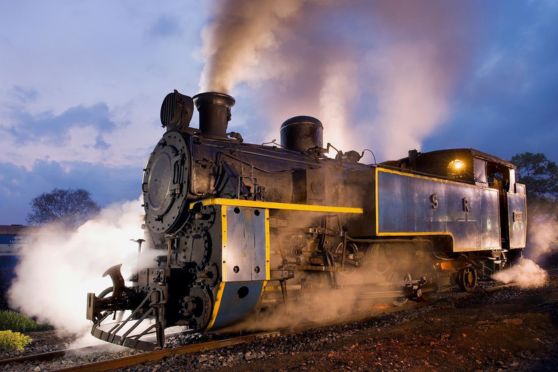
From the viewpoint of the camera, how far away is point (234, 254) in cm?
497

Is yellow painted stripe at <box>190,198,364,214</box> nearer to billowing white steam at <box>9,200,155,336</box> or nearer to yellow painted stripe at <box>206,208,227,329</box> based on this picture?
yellow painted stripe at <box>206,208,227,329</box>

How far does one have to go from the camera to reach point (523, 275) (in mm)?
12562

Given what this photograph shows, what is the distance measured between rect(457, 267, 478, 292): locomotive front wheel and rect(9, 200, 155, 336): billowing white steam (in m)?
6.78

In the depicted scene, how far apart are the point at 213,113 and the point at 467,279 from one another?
6999 millimetres

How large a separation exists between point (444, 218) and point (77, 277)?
694 cm

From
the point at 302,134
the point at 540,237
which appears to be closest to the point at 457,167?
the point at 302,134

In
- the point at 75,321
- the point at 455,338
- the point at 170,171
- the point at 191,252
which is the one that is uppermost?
the point at 170,171

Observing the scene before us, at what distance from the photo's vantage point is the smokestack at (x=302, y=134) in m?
7.60

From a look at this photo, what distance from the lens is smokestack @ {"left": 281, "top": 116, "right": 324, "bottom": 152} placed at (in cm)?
760

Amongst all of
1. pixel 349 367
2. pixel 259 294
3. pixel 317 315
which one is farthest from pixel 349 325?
pixel 349 367

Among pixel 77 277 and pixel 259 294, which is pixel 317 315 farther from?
pixel 77 277

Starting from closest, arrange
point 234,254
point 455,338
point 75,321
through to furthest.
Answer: point 234,254 < point 455,338 < point 75,321

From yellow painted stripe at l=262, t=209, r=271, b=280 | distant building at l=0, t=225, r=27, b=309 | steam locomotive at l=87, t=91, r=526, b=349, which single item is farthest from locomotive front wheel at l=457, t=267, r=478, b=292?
distant building at l=0, t=225, r=27, b=309

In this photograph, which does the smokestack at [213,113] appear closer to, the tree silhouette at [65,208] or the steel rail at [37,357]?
the steel rail at [37,357]
